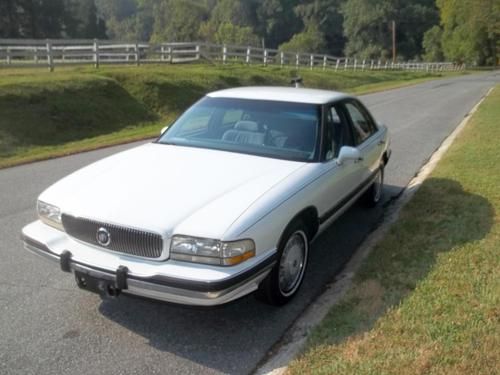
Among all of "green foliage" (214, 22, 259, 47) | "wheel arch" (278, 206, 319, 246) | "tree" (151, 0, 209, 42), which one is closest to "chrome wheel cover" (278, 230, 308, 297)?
"wheel arch" (278, 206, 319, 246)

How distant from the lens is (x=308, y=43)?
106500mm

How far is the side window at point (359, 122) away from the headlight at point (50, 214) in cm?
310

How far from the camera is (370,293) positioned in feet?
12.7

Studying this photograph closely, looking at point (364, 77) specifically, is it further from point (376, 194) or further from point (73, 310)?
point (73, 310)

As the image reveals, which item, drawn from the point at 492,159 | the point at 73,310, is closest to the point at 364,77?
the point at 492,159

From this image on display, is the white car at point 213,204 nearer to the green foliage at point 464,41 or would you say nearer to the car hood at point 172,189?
the car hood at point 172,189

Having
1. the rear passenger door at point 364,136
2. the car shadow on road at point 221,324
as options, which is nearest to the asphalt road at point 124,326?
the car shadow on road at point 221,324

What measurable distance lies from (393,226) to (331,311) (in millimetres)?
2044

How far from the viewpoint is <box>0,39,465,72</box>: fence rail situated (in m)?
19.8

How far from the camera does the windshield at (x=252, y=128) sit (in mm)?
4438

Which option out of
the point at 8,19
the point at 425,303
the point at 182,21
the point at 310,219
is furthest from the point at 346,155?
the point at 182,21

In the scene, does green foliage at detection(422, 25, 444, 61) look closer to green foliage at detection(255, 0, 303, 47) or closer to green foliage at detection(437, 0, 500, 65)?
green foliage at detection(437, 0, 500, 65)

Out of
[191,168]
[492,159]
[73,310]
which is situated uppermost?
[191,168]

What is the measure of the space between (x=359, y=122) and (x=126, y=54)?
59.8 ft
